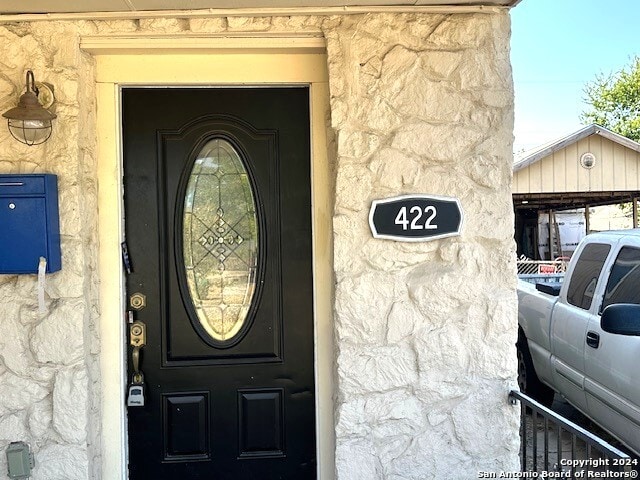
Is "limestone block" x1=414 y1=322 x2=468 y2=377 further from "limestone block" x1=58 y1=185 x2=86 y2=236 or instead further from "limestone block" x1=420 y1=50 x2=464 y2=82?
"limestone block" x1=58 y1=185 x2=86 y2=236

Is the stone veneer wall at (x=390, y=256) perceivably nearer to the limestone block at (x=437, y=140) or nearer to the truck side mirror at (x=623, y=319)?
the limestone block at (x=437, y=140)

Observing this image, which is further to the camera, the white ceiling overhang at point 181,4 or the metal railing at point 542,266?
the metal railing at point 542,266

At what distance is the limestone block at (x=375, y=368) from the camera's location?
2854 millimetres

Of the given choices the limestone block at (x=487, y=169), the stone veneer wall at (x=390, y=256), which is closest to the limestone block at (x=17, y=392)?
the stone veneer wall at (x=390, y=256)

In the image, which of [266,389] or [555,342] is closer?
[266,389]

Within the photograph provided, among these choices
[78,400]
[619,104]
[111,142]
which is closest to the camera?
[78,400]

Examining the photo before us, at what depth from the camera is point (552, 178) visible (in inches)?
494

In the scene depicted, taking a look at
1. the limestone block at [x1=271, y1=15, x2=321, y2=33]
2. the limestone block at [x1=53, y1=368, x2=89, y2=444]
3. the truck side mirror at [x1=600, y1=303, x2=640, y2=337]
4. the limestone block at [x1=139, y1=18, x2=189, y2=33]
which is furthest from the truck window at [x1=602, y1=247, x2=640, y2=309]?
the limestone block at [x1=53, y1=368, x2=89, y2=444]

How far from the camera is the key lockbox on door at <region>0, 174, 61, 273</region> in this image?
8.83 feet

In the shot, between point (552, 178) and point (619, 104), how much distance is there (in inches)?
542

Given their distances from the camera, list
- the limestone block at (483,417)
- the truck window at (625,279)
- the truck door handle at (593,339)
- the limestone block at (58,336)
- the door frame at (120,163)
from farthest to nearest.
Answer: the truck door handle at (593,339) < the truck window at (625,279) < the door frame at (120,163) < the limestone block at (483,417) < the limestone block at (58,336)

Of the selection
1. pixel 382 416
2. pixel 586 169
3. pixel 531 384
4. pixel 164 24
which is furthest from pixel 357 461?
pixel 586 169

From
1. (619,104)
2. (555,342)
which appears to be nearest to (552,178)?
(555,342)

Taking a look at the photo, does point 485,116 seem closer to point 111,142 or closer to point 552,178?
point 111,142
